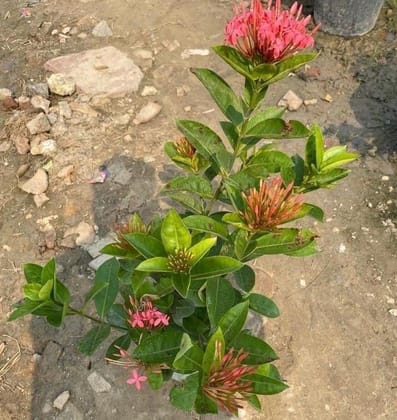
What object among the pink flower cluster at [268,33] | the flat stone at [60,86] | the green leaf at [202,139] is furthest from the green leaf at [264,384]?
the flat stone at [60,86]

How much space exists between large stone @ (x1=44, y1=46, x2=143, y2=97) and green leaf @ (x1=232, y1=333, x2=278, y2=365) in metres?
2.71

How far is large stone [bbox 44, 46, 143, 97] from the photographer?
391 centimetres

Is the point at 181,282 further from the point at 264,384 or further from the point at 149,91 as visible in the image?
the point at 149,91

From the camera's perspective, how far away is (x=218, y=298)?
5.78 feet

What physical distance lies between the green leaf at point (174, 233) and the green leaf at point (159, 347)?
Answer: 1.09ft

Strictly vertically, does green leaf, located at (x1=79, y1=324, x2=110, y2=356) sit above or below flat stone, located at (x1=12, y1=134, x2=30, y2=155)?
above

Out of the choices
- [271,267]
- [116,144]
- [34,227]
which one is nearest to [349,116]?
[271,267]

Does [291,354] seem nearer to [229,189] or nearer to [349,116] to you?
[229,189]

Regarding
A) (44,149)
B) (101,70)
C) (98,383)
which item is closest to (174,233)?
(98,383)

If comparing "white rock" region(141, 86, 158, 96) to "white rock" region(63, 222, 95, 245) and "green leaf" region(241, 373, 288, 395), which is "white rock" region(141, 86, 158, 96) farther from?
"green leaf" region(241, 373, 288, 395)

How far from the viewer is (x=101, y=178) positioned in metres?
3.36

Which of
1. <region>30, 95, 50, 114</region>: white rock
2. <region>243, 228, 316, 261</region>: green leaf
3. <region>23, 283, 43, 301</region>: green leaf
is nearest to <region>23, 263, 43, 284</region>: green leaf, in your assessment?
<region>23, 283, 43, 301</region>: green leaf

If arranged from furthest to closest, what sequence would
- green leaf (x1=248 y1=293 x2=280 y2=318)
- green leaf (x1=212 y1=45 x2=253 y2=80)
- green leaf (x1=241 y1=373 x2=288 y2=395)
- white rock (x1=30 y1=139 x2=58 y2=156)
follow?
white rock (x1=30 y1=139 x2=58 y2=156) < green leaf (x1=248 y1=293 x2=280 y2=318) < green leaf (x1=241 y1=373 x2=288 y2=395) < green leaf (x1=212 y1=45 x2=253 y2=80)

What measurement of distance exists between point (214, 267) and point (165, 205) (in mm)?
1732
